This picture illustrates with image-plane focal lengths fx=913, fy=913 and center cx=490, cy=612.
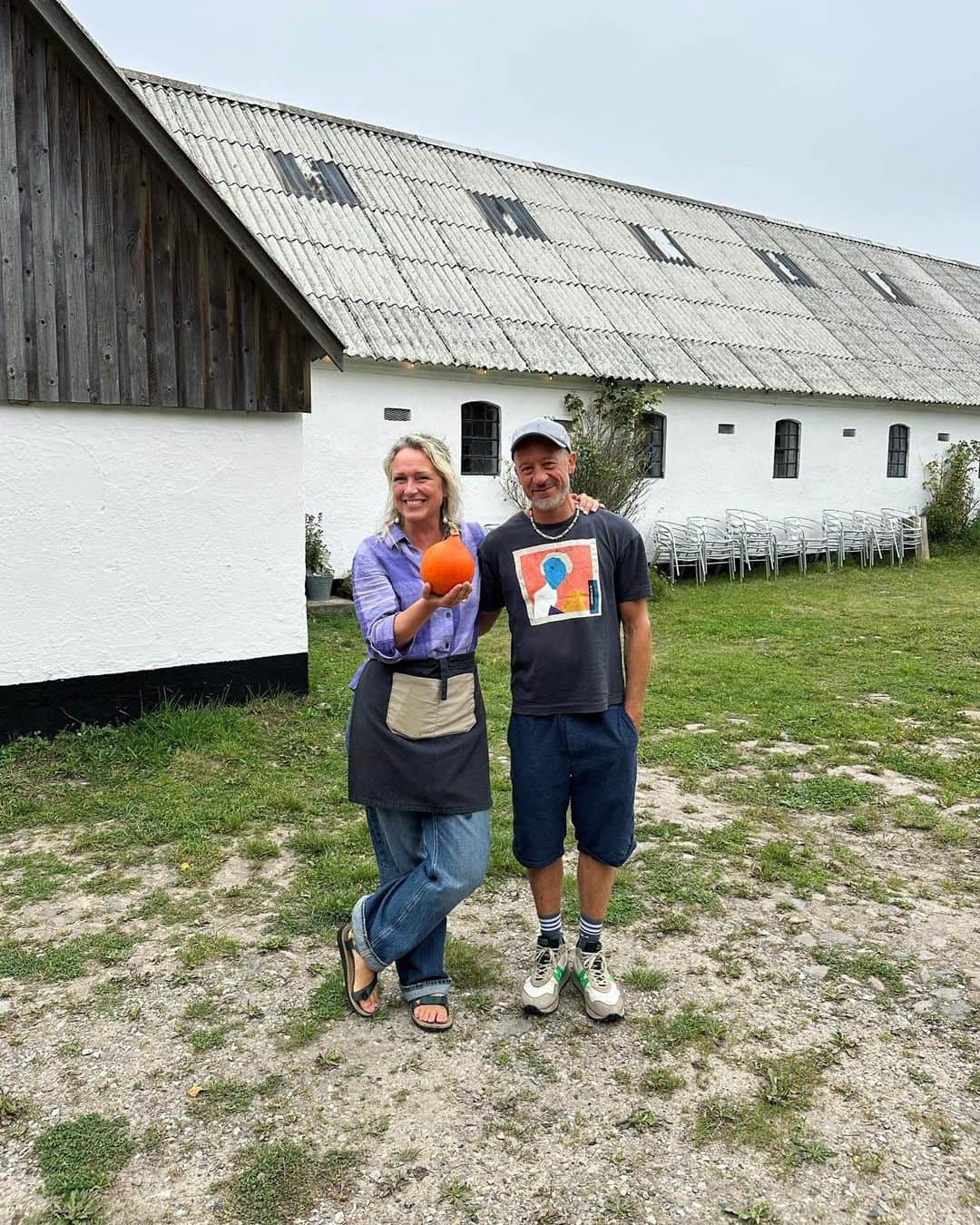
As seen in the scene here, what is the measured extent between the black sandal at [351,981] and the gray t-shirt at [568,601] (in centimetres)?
103

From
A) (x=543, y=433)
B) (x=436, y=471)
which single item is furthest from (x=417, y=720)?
(x=543, y=433)

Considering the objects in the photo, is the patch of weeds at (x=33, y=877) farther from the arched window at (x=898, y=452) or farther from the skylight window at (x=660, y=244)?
the arched window at (x=898, y=452)

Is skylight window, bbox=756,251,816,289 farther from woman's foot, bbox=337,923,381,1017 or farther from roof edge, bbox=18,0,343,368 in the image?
woman's foot, bbox=337,923,381,1017

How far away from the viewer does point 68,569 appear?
19.9 ft

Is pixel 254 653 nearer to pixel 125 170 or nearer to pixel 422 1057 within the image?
pixel 125 170

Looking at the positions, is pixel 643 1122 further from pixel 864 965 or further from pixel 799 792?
pixel 799 792

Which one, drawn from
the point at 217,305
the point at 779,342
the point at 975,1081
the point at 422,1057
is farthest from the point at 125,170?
the point at 779,342

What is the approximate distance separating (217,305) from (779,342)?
43.3ft

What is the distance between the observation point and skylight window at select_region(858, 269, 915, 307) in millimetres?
21609

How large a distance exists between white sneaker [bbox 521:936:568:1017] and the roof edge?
15.6 feet

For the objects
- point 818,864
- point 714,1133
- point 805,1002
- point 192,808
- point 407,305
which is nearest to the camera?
point 714,1133

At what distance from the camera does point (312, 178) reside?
1407cm

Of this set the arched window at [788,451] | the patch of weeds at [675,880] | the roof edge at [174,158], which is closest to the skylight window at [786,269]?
the arched window at [788,451]

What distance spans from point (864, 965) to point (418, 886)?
1.81m
